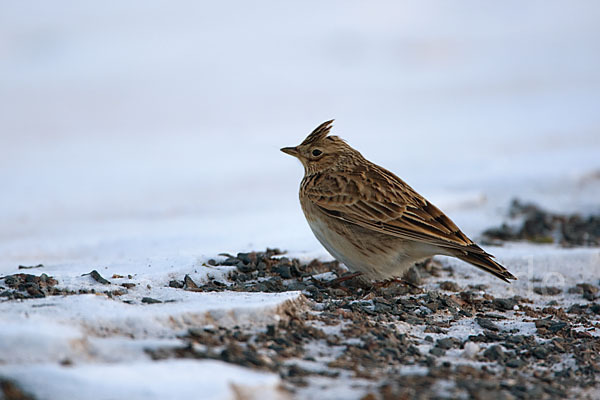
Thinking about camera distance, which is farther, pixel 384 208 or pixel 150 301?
pixel 384 208

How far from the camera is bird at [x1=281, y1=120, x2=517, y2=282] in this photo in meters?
5.41

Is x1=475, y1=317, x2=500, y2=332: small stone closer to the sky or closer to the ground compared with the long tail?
closer to the ground

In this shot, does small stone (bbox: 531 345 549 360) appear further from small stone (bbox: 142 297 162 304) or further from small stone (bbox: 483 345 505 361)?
small stone (bbox: 142 297 162 304)

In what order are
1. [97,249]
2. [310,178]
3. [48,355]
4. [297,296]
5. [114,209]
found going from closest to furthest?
[48,355], [297,296], [310,178], [97,249], [114,209]

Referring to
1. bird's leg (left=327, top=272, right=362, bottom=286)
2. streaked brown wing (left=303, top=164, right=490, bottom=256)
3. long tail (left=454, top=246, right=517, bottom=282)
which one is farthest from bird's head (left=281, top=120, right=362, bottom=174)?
Answer: long tail (left=454, top=246, right=517, bottom=282)

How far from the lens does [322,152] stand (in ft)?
21.2

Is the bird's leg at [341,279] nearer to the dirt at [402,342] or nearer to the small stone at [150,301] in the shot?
the dirt at [402,342]

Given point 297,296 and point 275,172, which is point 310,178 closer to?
point 297,296

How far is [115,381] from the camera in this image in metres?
3.14

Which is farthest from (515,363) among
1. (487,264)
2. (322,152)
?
(322,152)

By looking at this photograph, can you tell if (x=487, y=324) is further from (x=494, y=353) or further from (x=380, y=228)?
(x=380, y=228)

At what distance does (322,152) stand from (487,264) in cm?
184

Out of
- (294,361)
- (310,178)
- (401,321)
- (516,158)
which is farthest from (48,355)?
(516,158)

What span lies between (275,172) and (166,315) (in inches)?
335
